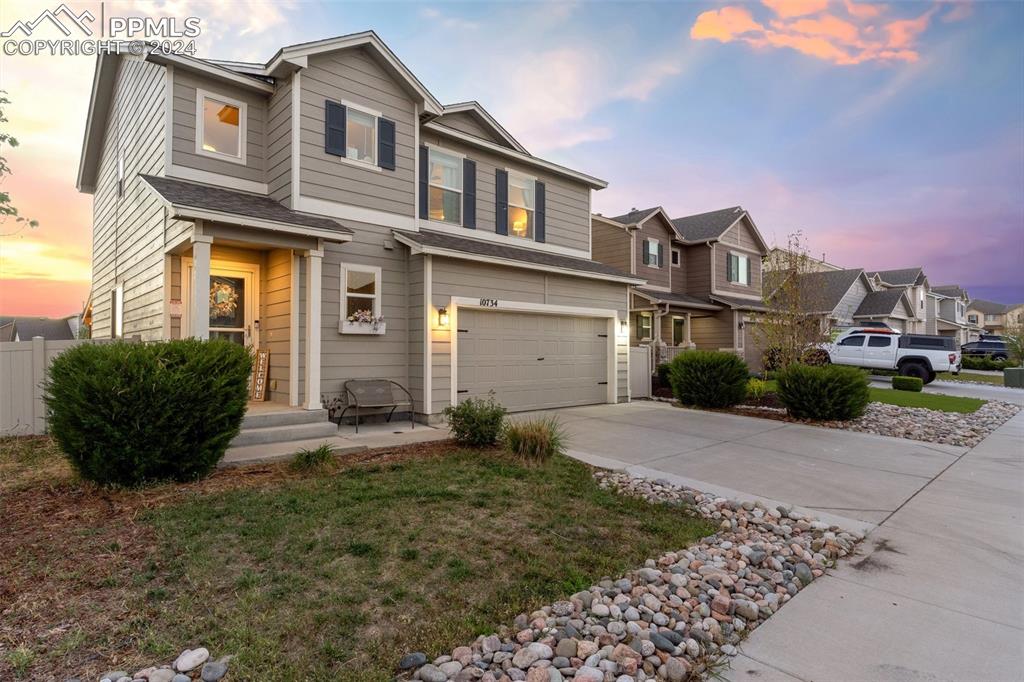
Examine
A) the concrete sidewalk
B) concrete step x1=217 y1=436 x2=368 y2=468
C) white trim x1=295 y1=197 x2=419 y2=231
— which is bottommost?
the concrete sidewalk

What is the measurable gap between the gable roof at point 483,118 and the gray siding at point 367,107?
1.94m

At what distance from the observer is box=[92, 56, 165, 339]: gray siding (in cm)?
801

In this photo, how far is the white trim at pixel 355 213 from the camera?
8124 mm

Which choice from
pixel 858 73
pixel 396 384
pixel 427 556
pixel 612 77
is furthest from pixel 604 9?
pixel 427 556

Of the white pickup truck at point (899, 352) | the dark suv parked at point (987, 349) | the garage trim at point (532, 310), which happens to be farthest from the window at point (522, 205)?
the dark suv parked at point (987, 349)

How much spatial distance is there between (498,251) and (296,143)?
4.08 metres

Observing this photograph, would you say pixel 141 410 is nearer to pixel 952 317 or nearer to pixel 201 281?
pixel 201 281

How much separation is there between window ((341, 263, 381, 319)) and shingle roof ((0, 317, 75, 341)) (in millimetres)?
18831

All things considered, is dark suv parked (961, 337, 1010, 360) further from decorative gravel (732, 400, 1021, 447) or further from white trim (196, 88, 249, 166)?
white trim (196, 88, 249, 166)

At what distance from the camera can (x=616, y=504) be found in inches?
179

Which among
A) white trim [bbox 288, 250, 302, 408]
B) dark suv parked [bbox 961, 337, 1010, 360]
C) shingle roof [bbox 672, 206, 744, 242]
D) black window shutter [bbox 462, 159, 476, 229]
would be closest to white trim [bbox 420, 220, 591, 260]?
black window shutter [bbox 462, 159, 476, 229]

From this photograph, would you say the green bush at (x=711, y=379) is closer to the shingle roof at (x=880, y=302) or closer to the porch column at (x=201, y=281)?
the porch column at (x=201, y=281)

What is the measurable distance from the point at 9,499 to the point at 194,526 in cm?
210

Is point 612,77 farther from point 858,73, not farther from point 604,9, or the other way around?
point 858,73
